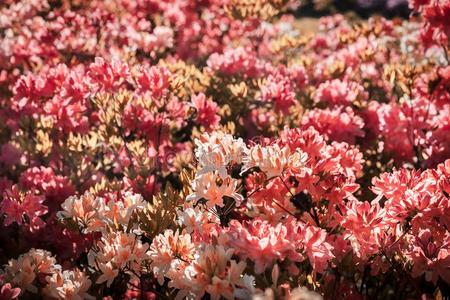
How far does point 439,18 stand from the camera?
9.93ft

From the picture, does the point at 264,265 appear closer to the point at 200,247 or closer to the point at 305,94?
the point at 200,247

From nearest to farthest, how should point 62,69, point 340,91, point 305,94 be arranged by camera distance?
point 62,69, point 340,91, point 305,94

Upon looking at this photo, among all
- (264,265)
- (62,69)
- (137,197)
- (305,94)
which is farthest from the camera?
(305,94)

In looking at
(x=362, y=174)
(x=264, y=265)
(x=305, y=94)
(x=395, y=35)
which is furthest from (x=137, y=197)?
(x=395, y=35)

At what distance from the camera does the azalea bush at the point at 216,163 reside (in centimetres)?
174

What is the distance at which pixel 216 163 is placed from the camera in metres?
1.81

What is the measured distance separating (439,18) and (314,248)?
1.88 m

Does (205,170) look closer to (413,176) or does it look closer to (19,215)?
(413,176)

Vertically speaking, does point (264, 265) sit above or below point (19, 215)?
above

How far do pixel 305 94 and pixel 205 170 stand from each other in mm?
2334

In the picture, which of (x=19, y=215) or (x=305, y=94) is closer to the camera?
(x=19, y=215)

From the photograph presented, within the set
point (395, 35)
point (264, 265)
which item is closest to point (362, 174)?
point (264, 265)

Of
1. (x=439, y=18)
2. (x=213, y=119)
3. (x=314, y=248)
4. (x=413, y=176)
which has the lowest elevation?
(x=213, y=119)

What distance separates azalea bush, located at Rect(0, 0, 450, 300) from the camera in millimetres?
1744
